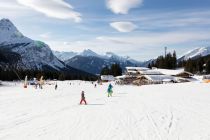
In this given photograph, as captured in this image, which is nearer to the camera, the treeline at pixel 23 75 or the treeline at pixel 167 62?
the treeline at pixel 23 75

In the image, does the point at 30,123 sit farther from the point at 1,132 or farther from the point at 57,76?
the point at 57,76

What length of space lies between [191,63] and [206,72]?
9916 millimetres

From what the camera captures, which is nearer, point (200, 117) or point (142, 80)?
point (200, 117)

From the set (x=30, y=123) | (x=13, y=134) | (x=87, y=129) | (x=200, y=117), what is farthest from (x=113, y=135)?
(x=200, y=117)

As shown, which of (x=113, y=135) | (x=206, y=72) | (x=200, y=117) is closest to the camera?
(x=113, y=135)

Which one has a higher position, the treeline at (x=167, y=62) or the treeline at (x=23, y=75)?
the treeline at (x=167, y=62)

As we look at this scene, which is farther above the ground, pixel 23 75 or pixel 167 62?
pixel 167 62

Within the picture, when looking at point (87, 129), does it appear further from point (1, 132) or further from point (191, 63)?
point (191, 63)

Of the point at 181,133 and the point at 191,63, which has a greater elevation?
the point at 191,63

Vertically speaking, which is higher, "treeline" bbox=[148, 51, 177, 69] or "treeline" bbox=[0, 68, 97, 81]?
"treeline" bbox=[148, 51, 177, 69]

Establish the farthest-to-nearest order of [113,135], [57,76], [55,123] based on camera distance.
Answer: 1. [57,76]
2. [55,123]
3. [113,135]

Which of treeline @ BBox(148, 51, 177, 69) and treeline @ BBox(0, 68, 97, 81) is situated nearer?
treeline @ BBox(0, 68, 97, 81)

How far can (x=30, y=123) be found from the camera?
1820cm

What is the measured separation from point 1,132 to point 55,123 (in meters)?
3.77
